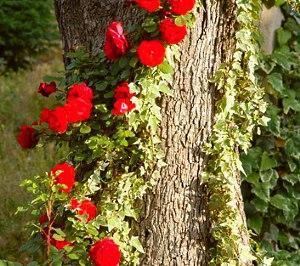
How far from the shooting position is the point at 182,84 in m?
3.18

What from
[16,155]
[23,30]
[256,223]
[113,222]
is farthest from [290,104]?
[23,30]

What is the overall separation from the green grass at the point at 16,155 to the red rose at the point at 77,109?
466mm

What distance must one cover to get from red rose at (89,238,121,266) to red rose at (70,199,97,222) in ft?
0.70

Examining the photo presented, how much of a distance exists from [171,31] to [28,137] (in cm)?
89

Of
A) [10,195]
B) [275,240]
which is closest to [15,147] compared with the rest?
[10,195]

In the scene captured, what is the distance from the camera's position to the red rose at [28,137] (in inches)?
127

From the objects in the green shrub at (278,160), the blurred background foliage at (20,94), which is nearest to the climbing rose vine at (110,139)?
the blurred background foliage at (20,94)

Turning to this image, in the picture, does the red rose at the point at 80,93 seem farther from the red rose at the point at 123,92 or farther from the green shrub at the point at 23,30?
the green shrub at the point at 23,30

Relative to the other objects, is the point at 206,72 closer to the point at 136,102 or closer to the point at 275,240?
the point at 136,102

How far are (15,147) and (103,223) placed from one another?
3.54 meters

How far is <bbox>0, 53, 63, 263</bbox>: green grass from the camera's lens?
15.8ft

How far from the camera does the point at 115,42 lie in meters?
3.00

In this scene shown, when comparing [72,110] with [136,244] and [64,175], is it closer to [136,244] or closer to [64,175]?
[64,175]

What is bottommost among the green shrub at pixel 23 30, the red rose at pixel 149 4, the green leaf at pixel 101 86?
the green shrub at pixel 23 30
